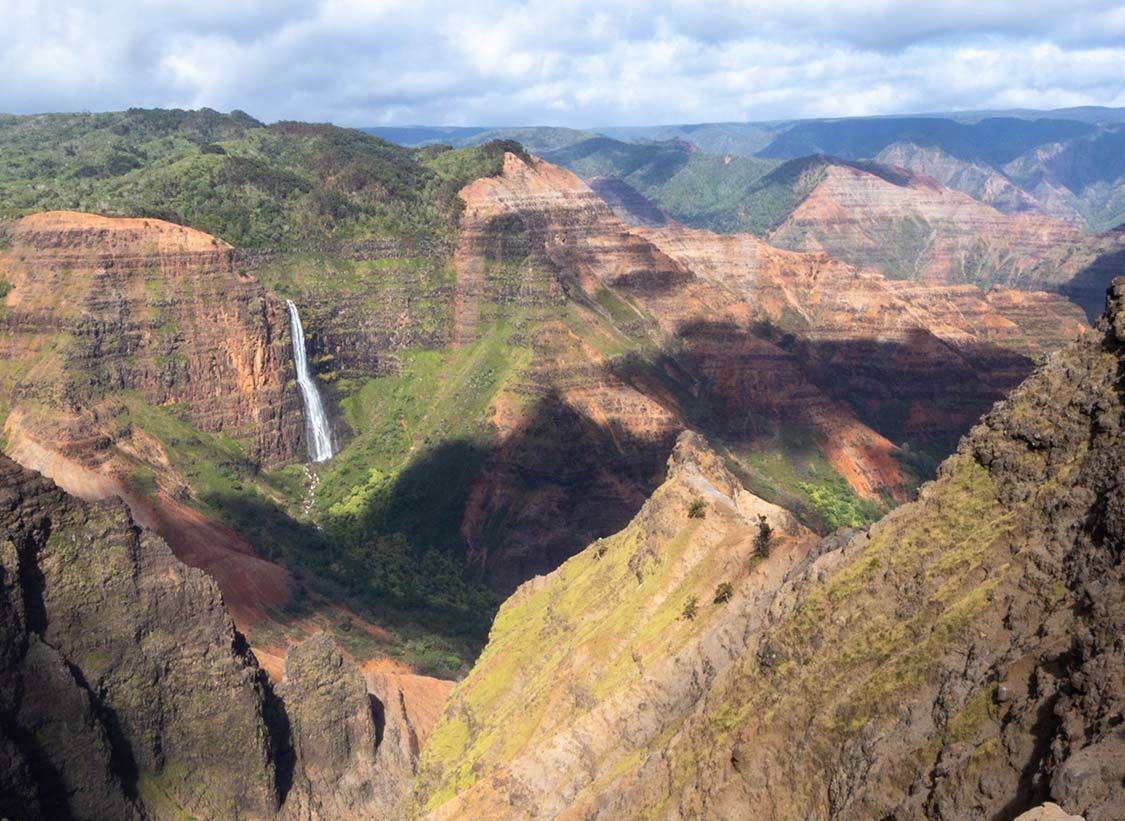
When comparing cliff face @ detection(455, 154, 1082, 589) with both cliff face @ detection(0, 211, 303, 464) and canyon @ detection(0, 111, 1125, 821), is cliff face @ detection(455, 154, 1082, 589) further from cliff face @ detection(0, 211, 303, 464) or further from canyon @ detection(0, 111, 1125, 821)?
cliff face @ detection(0, 211, 303, 464)

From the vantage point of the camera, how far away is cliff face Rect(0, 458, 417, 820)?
4441 centimetres

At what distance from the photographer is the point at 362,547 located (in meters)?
93.9

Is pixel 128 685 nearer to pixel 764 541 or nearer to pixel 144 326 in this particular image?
pixel 764 541

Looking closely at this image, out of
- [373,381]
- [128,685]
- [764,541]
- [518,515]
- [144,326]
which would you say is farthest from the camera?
[373,381]

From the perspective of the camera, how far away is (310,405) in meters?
110

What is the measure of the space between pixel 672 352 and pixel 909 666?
105 meters

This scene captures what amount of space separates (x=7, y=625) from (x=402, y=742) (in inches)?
824

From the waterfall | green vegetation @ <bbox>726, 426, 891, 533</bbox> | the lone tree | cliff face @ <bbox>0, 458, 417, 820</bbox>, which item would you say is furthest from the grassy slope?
the lone tree

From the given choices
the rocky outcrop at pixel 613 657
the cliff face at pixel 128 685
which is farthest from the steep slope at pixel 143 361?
the rocky outcrop at pixel 613 657

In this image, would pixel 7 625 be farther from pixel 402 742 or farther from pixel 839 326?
pixel 839 326

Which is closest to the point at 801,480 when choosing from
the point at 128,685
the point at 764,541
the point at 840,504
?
the point at 840,504

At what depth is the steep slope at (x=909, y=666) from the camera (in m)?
21.2

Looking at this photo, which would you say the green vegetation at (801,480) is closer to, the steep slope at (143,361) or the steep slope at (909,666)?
the steep slope at (143,361)

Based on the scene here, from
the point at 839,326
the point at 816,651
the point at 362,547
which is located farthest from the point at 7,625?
the point at 839,326
